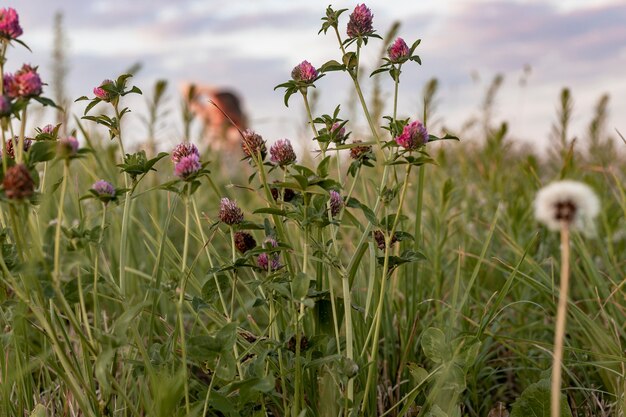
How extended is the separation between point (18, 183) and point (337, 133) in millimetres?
615

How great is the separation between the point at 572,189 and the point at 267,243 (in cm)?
61

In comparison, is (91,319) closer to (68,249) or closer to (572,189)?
(68,249)

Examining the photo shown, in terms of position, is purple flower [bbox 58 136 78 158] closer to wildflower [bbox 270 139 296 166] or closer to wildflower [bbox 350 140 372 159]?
wildflower [bbox 270 139 296 166]

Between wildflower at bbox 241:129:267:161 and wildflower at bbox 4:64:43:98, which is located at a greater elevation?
wildflower at bbox 4:64:43:98

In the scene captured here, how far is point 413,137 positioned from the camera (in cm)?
120

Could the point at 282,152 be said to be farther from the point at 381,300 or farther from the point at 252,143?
the point at 381,300

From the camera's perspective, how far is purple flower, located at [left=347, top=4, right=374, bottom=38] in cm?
137

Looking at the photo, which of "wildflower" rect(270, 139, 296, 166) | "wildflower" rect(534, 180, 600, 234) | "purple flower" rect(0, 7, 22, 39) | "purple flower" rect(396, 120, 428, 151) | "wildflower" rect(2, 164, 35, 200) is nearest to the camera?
"wildflower" rect(534, 180, 600, 234)

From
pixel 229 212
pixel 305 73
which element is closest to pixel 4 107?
pixel 229 212

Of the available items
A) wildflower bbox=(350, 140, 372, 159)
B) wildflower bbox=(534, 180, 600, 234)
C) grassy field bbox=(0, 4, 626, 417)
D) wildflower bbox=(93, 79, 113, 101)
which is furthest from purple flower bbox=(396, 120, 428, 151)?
wildflower bbox=(93, 79, 113, 101)

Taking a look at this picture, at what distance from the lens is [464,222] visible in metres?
2.83

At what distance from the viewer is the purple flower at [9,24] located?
107 centimetres

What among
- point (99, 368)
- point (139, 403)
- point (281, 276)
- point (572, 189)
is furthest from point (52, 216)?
point (572, 189)

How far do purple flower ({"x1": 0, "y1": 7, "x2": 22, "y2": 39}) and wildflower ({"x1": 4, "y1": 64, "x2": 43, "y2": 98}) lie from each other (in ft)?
0.24
